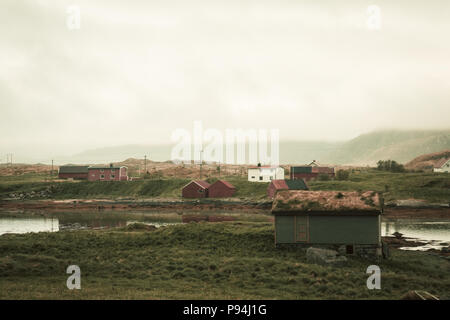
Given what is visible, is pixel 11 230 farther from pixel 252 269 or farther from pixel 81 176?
pixel 81 176

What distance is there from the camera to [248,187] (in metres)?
98.8

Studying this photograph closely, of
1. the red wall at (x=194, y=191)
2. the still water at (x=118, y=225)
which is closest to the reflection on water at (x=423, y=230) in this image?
the still water at (x=118, y=225)

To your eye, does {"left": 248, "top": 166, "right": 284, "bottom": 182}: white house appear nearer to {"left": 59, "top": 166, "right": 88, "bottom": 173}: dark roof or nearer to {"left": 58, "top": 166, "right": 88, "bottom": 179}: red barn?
{"left": 58, "top": 166, "right": 88, "bottom": 179}: red barn

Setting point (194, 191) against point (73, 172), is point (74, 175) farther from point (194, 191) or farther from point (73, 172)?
point (194, 191)

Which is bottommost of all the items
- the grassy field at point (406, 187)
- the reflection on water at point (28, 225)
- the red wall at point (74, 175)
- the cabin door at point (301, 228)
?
the reflection on water at point (28, 225)

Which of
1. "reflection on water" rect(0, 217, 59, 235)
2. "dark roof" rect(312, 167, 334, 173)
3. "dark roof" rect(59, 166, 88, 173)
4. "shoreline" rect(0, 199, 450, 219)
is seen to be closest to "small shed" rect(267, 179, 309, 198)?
"shoreline" rect(0, 199, 450, 219)

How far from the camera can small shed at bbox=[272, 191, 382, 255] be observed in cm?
3077

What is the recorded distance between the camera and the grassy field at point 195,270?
804 inches

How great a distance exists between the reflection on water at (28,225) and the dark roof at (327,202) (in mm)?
32714

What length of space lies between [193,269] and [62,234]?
59.5 ft

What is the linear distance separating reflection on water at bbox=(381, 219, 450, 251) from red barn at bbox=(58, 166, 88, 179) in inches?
3664

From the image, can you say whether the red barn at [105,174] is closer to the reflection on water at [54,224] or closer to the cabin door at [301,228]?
the reflection on water at [54,224]

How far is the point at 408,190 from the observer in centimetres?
8362
